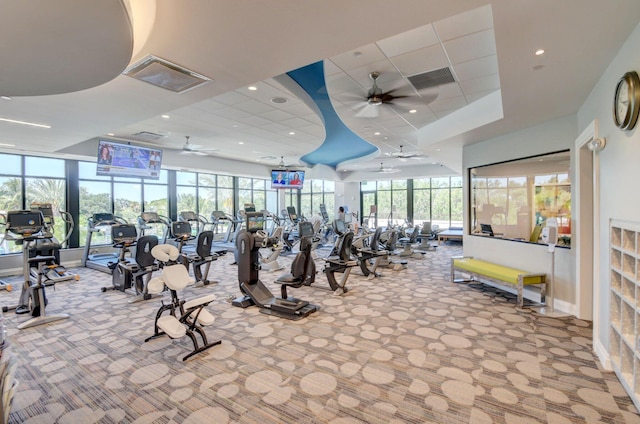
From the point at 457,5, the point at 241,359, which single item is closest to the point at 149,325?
the point at 241,359

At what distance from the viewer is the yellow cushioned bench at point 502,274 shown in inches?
192

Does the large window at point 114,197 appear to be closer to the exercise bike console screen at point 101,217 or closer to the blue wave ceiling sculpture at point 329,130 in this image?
the exercise bike console screen at point 101,217

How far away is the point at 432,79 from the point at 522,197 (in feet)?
9.83

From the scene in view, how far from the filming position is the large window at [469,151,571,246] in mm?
4977

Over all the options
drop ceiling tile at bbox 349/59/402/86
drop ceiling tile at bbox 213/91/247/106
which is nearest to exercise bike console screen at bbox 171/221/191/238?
drop ceiling tile at bbox 213/91/247/106

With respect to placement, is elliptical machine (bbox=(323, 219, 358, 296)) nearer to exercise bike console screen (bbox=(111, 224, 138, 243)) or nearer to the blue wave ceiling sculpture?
the blue wave ceiling sculpture

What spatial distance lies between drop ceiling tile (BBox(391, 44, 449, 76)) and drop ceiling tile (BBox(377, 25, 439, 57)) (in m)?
0.11

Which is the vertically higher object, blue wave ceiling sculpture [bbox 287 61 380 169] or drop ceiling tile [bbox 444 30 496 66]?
blue wave ceiling sculpture [bbox 287 61 380 169]

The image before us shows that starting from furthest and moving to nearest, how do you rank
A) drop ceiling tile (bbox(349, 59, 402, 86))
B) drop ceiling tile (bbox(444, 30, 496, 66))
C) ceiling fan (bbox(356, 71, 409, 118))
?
1. ceiling fan (bbox(356, 71, 409, 118))
2. drop ceiling tile (bbox(349, 59, 402, 86))
3. drop ceiling tile (bbox(444, 30, 496, 66))

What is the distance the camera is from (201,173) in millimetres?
12406

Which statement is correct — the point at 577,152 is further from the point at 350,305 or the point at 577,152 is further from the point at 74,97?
the point at 74,97

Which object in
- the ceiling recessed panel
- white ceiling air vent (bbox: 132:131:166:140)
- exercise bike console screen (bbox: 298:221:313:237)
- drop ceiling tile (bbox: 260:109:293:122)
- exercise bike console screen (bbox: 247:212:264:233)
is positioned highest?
white ceiling air vent (bbox: 132:131:166:140)

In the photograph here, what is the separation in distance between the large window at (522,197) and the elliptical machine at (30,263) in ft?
24.5

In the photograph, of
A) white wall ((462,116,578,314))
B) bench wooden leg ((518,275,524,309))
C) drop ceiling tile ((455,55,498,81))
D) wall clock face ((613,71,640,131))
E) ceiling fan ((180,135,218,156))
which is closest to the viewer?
wall clock face ((613,71,640,131))
